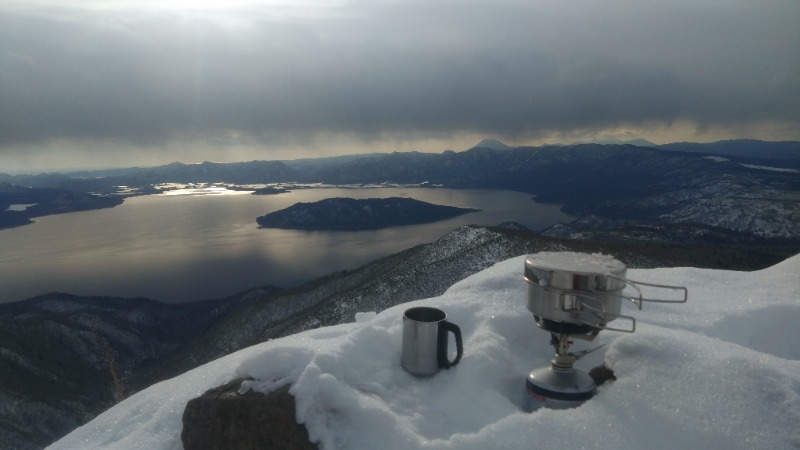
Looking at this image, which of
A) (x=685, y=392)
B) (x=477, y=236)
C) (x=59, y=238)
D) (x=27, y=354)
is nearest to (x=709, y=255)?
(x=477, y=236)

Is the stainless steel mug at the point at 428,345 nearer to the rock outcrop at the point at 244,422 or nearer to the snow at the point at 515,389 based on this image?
the snow at the point at 515,389

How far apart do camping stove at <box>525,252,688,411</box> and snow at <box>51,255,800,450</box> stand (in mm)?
229

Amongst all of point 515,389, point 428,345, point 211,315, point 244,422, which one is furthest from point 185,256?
point 515,389

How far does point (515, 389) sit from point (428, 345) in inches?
38.9

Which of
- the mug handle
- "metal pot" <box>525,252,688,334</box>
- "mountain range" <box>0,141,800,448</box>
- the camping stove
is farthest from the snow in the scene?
"mountain range" <box>0,141,800,448</box>

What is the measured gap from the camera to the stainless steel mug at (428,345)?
4.46m

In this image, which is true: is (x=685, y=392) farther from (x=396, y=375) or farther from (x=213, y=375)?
(x=213, y=375)

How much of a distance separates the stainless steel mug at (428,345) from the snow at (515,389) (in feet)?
0.39

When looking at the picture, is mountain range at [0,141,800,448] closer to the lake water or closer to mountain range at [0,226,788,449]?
mountain range at [0,226,788,449]

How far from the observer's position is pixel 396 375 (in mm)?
4527

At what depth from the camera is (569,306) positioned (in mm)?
3666

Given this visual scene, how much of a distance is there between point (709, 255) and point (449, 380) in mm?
60234

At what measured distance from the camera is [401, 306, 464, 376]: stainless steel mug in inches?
176

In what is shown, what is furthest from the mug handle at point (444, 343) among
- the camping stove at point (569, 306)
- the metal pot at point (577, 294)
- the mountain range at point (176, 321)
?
the mountain range at point (176, 321)
